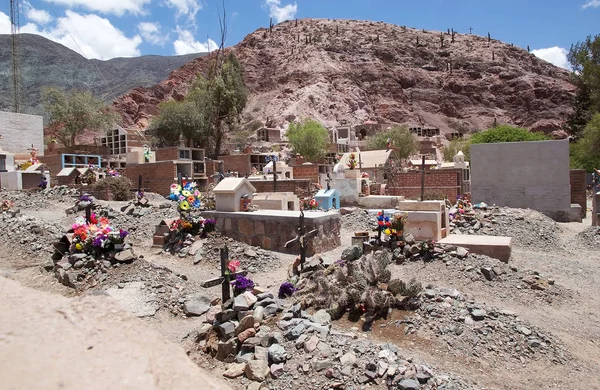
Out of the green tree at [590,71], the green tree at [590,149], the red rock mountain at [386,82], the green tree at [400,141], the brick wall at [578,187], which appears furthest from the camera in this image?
the red rock mountain at [386,82]

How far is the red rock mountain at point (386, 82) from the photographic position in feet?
245

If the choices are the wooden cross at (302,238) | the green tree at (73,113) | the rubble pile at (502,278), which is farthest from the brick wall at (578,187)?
the green tree at (73,113)

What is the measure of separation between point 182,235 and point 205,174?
52.1ft

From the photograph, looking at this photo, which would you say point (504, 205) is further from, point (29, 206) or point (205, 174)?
point (29, 206)

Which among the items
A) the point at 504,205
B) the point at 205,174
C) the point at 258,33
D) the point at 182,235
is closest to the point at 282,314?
the point at 182,235

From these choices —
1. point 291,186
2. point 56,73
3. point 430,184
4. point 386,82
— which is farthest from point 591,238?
point 56,73

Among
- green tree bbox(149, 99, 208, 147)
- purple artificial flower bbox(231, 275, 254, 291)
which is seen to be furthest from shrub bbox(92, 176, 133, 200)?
green tree bbox(149, 99, 208, 147)

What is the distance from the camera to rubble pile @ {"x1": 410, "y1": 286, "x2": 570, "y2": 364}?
17.3ft

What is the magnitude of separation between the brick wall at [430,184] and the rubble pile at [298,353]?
46.2ft

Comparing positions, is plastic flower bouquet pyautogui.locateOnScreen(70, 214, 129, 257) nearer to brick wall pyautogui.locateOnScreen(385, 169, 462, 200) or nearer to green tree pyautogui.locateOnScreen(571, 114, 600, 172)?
brick wall pyautogui.locateOnScreen(385, 169, 462, 200)

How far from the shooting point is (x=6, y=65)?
313 ft

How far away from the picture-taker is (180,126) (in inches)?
1695

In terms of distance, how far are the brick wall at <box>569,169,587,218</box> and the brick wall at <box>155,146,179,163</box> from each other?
21138 mm

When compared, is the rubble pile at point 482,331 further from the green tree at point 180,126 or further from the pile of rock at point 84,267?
the green tree at point 180,126
